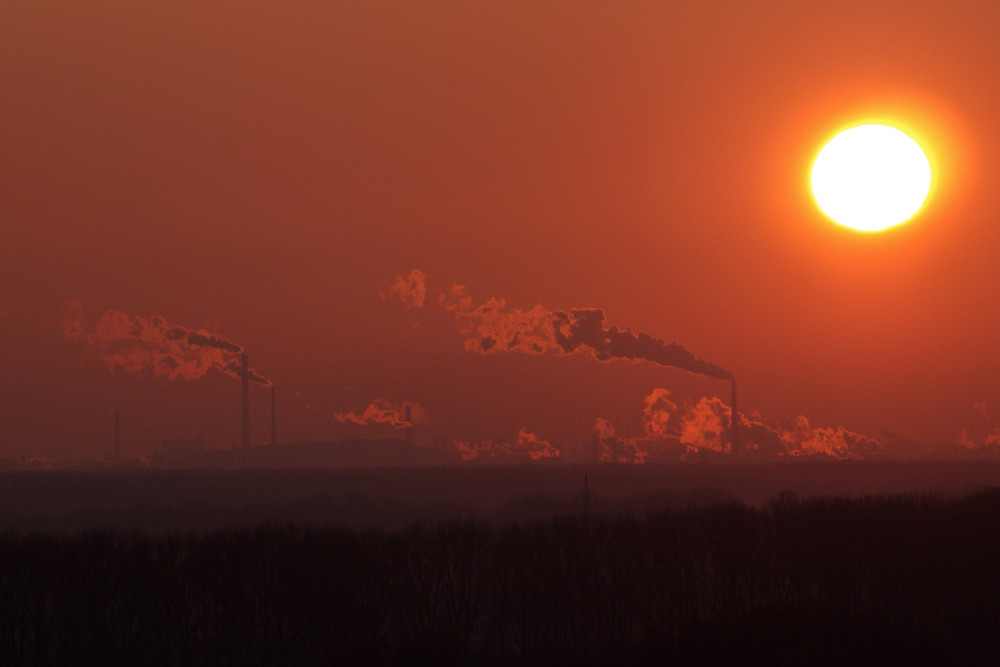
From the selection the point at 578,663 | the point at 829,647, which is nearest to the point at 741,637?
the point at 829,647

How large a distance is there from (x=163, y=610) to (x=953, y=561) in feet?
137

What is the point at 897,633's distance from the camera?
2215 inches

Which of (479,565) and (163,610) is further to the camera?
(479,565)

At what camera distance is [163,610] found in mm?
68500

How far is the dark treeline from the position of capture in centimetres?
6450

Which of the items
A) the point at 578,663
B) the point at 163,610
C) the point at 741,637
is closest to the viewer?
the point at 741,637

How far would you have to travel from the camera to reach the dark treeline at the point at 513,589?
212 ft

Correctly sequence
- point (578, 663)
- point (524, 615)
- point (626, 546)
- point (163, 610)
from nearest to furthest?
1. point (578, 663)
2. point (163, 610)
3. point (524, 615)
4. point (626, 546)

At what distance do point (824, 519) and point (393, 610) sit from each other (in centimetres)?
2876

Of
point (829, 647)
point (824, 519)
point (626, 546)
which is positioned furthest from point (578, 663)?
point (824, 519)

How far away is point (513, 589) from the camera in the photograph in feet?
252

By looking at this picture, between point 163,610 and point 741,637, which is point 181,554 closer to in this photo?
point 163,610

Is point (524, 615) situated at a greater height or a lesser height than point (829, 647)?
lesser

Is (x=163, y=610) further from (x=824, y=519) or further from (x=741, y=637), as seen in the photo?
(x=824, y=519)
